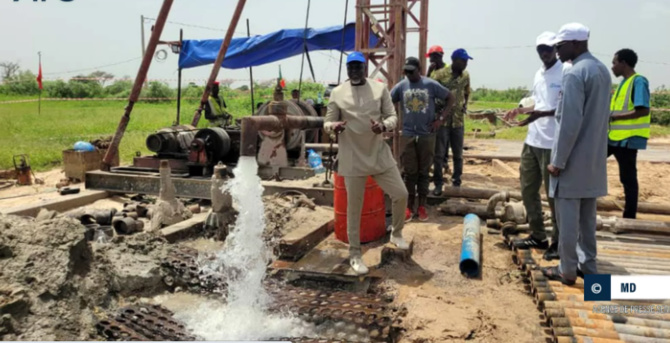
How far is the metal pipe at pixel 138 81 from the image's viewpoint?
856cm

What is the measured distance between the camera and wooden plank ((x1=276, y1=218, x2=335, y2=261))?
4680mm

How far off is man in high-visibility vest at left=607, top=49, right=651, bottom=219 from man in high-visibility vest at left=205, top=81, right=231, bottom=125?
27.4 ft

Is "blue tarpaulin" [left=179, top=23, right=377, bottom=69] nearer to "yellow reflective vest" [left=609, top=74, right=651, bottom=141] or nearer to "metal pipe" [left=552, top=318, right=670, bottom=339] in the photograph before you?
"yellow reflective vest" [left=609, top=74, right=651, bottom=141]

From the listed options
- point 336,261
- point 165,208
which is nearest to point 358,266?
point 336,261

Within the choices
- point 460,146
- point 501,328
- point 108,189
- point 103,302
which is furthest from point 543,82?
point 108,189

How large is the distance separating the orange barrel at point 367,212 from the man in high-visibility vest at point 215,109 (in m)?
6.73

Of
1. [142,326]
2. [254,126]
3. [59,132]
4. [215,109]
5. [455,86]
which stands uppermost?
[455,86]

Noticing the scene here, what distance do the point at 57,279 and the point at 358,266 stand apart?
234cm

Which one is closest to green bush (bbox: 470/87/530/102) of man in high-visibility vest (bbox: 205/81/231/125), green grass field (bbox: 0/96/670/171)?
green grass field (bbox: 0/96/670/171)

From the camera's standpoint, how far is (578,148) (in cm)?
349

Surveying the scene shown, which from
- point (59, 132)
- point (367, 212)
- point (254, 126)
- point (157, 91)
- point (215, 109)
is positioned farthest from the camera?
point (157, 91)

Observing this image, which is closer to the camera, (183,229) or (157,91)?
(183,229)

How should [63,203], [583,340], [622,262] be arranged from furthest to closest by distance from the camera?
[63,203] < [622,262] < [583,340]

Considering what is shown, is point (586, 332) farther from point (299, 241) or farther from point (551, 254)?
point (299, 241)
